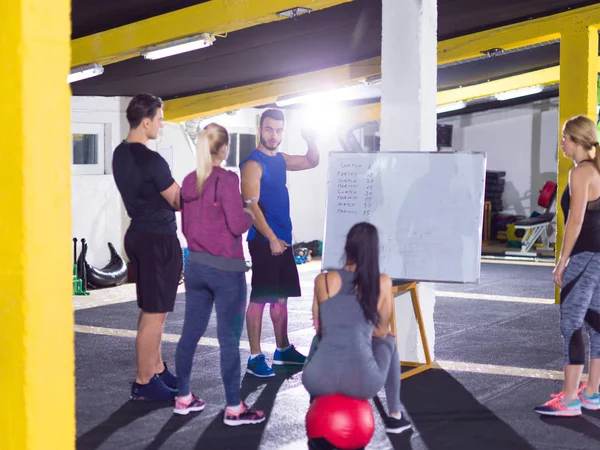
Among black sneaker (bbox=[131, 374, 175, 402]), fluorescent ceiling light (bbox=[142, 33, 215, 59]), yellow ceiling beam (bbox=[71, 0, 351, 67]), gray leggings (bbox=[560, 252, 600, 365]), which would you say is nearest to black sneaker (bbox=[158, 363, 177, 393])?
black sneaker (bbox=[131, 374, 175, 402])

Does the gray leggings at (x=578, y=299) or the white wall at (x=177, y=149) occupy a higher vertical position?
the white wall at (x=177, y=149)

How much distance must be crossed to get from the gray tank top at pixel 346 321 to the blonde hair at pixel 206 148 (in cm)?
96

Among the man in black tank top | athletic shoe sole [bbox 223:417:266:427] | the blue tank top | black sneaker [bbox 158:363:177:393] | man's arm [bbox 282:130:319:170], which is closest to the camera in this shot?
athletic shoe sole [bbox 223:417:266:427]

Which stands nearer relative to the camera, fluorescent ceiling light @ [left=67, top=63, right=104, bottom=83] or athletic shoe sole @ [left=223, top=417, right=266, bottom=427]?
athletic shoe sole @ [left=223, top=417, right=266, bottom=427]

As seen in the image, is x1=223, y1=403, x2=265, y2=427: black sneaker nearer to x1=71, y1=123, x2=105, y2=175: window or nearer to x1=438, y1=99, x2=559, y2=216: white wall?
x1=71, y1=123, x2=105, y2=175: window

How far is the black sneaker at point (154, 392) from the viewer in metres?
4.86

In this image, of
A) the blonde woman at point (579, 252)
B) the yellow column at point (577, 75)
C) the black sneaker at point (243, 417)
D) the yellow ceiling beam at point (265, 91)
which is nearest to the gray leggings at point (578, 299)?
the blonde woman at point (579, 252)

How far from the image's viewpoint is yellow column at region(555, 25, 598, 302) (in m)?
8.85

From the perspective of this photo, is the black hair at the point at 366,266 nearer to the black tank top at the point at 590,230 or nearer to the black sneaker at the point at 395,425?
the black sneaker at the point at 395,425

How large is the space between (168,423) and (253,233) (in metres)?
1.49

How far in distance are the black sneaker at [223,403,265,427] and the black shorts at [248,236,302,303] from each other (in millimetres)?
1171

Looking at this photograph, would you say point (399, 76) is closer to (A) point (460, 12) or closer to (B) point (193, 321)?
(B) point (193, 321)

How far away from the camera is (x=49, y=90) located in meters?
2.74

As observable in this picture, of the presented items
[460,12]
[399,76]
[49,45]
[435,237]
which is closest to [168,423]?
[435,237]
